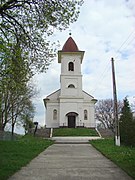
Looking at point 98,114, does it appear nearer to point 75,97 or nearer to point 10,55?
point 75,97

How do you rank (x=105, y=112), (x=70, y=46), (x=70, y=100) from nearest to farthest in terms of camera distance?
(x=70, y=100) → (x=70, y=46) → (x=105, y=112)

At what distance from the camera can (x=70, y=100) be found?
43.9m

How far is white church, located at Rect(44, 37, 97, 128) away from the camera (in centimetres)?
4339

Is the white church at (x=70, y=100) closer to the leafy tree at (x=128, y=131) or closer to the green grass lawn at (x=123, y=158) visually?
the leafy tree at (x=128, y=131)

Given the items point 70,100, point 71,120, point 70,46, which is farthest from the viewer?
point 70,46

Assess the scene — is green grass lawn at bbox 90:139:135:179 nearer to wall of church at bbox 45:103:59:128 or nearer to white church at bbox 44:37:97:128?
white church at bbox 44:37:97:128

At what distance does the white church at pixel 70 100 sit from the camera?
43394 millimetres

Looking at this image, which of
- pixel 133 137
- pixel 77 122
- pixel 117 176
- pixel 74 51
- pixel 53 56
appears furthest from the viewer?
pixel 74 51

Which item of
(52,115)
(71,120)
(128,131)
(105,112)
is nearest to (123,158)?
(128,131)

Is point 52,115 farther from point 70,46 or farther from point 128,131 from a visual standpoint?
point 128,131

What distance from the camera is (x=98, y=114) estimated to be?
6334cm

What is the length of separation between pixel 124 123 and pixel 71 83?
24.1 meters

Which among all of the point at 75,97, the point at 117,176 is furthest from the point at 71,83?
the point at 117,176

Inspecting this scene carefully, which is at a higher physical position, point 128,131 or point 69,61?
point 69,61
